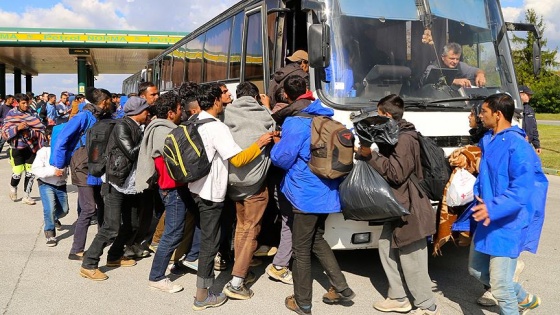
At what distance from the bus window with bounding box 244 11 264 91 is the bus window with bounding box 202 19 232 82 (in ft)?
3.69

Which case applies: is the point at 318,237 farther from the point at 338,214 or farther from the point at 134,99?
the point at 134,99

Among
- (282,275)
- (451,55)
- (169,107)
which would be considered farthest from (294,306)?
(451,55)

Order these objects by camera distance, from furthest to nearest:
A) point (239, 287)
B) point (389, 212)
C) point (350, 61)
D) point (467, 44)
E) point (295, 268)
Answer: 1. point (467, 44)
2. point (350, 61)
3. point (239, 287)
4. point (295, 268)
5. point (389, 212)

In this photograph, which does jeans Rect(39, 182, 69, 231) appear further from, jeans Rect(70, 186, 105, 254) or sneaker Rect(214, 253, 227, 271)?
sneaker Rect(214, 253, 227, 271)

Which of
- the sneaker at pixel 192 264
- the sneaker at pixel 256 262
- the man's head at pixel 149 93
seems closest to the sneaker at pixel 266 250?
the sneaker at pixel 256 262

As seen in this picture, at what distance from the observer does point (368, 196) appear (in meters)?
4.15

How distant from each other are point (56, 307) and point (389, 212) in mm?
3111

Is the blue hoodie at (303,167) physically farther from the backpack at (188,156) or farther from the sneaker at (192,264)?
the sneaker at (192,264)

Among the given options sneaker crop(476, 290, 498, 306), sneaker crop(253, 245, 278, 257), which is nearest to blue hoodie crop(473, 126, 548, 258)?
sneaker crop(476, 290, 498, 306)

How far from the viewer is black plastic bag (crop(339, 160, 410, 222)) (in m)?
4.09

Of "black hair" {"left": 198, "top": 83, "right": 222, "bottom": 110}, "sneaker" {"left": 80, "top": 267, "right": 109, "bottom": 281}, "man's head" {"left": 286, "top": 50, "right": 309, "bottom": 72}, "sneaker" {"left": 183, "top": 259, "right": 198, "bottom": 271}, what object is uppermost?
"man's head" {"left": 286, "top": 50, "right": 309, "bottom": 72}

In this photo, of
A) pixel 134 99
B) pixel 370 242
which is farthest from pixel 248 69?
pixel 370 242

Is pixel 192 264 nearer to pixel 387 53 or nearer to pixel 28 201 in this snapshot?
pixel 387 53

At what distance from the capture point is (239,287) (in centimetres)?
487
